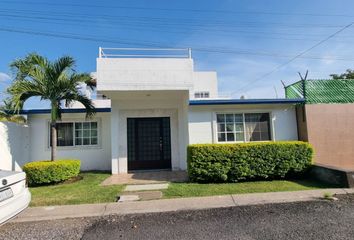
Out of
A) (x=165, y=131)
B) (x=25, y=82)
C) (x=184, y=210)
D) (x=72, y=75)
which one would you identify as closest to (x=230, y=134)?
(x=165, y=131)

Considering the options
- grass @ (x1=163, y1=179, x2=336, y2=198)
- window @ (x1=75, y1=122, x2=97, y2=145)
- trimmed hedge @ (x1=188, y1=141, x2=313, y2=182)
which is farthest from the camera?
window @ (x1=75, y1=122, x2=97, y2=145)

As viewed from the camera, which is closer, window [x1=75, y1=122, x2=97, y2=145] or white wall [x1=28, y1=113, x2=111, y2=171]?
white wall [x1=28, y1=113, x2=111, y2=171]

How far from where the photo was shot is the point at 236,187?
7754mm

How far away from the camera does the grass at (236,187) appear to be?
7.17m

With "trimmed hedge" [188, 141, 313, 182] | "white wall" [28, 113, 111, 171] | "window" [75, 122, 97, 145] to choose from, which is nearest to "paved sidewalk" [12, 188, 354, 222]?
"trimmed hedge" [188, 141, 313, 182]

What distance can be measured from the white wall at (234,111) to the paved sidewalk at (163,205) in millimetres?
3786

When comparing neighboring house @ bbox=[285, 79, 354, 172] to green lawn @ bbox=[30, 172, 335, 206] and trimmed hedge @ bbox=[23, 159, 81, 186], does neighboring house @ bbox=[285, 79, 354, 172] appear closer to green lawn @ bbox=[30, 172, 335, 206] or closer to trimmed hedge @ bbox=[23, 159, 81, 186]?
green lawn @ bbox=[30, 172, 335, 206]

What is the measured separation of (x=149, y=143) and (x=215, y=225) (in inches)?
289

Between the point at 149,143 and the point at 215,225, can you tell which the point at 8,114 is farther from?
the point at 215,225

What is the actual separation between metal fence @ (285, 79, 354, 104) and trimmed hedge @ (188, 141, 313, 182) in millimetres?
2488

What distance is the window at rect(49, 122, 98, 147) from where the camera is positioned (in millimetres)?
11938

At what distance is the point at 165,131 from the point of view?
11930 millimetres

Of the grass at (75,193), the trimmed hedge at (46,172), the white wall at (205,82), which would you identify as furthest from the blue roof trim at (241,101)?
the white wall at (205,82)

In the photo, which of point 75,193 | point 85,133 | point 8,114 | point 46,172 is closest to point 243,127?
point 75,193
